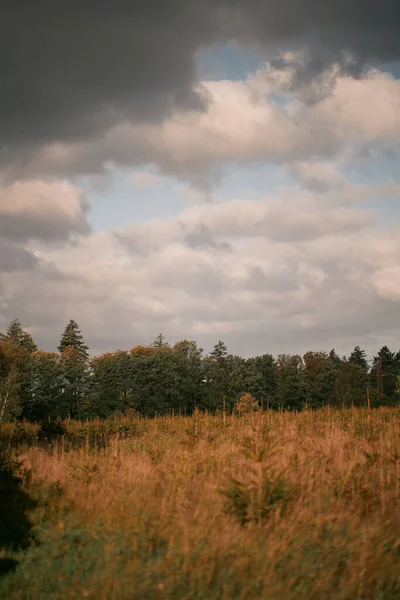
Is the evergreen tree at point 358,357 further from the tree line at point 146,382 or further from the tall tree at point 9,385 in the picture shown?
the tall tree at point 9,385

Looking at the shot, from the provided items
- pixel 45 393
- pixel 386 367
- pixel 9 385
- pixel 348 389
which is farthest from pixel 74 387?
pixel 386 367

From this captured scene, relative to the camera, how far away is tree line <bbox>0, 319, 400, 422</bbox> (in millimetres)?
38347

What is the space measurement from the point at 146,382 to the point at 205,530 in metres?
40.0

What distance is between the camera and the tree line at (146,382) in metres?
38.3

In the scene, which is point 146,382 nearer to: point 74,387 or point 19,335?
point 74,387

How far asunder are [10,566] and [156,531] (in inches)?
69.8

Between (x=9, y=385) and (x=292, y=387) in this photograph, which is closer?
(x=9, y=385)

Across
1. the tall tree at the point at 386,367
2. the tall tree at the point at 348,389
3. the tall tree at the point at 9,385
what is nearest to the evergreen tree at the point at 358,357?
the tall tree at the point at 386,367

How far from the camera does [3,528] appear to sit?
23.0ft

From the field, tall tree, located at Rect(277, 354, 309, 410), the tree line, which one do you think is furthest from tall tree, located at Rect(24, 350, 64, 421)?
tall tree, located at Rect(277, 354, 309, 410)

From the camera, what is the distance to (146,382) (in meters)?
45.5

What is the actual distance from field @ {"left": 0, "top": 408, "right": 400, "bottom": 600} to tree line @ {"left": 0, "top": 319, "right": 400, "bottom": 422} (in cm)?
1539

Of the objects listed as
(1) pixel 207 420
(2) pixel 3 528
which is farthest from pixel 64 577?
(1) pixel 207 420

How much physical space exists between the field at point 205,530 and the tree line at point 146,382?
15.4 m
